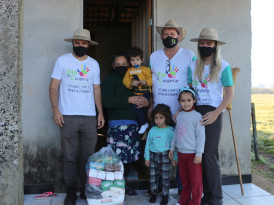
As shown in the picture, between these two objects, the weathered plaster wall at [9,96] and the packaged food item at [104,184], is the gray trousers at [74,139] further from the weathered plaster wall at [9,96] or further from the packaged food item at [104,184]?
the weathered plaster wall at [9,96]

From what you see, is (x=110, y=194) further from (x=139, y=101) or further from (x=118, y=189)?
(x=139, y=101)

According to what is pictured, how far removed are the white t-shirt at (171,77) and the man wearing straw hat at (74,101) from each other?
0.78m

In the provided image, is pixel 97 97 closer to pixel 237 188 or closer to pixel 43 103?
pixel 43 103

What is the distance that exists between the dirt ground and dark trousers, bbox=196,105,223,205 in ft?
6.06

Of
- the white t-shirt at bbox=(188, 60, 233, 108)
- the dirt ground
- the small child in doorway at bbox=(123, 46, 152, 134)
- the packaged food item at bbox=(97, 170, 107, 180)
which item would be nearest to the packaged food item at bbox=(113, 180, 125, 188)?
the packaged food item at bbox=(97, 170, 107, 180)

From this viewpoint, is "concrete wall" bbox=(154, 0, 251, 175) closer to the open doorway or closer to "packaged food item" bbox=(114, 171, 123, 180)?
the open doorway

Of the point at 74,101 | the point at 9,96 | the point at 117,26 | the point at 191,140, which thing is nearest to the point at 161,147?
the point at 191,140

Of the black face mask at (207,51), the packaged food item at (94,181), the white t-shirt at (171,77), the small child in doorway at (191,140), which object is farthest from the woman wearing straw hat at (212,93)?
the packaged food item at (94,181)

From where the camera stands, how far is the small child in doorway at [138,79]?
3578 millimetres

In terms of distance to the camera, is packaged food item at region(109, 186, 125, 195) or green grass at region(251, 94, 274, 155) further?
green grass at region(251, 94, 274, 155)

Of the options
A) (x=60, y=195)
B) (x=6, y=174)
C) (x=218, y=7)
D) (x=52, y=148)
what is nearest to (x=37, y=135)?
(x=52, y=148)

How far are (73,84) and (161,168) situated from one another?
1.51 meters

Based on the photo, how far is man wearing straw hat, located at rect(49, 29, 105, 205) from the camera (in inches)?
132

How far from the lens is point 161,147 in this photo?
3377 mm
